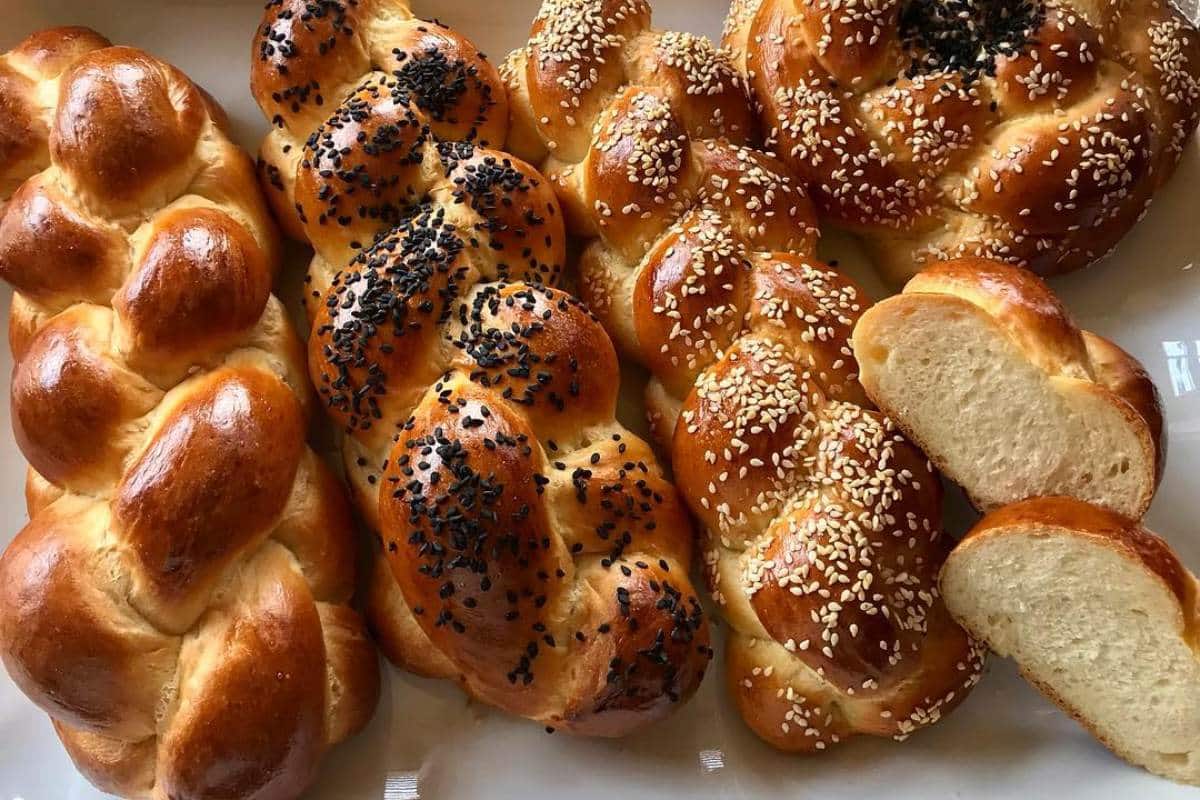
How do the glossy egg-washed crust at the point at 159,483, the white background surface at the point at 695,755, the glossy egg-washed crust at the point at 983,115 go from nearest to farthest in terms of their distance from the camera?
the glossy egg-washed crust at the point at 159,483, the white background surface at the point at 695,755, the glossy egg-washed crust at the point at 983,115

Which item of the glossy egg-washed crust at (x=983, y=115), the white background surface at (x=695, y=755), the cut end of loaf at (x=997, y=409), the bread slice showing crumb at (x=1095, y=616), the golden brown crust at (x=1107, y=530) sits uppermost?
the glossy egg-washed crust at (x=983, y=115)

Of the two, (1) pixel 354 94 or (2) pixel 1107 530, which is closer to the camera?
Result: (2) pixel 1107 530

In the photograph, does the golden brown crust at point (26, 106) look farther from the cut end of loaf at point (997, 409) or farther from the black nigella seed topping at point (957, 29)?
the black nigella seed topping at point (957, 29)

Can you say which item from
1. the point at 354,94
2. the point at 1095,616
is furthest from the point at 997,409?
the point at 354,94

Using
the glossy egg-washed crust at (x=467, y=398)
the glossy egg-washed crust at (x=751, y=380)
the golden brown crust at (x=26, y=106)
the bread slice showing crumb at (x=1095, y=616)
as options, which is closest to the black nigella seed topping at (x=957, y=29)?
the glossy egg-washed crust at (x=751, y=380)

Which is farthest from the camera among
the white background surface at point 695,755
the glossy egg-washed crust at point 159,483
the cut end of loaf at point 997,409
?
the white background surface at point 695,755

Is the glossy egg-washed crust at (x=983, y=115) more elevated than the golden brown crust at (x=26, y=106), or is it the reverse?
the glossy egg-washed crust at (x=983, y=115)

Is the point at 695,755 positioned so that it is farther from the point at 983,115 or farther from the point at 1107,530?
the point at 983,115
